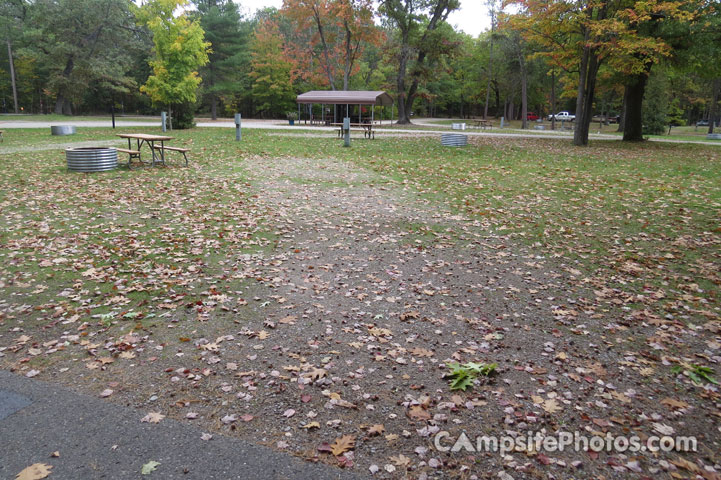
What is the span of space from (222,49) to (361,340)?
161 ft

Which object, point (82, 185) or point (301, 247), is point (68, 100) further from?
point (301, 247)

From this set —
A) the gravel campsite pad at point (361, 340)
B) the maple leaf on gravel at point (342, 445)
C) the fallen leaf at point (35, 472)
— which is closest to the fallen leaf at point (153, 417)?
the gravel campsite pad at point (361, 340)

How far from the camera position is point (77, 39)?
41031mm

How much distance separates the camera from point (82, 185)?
10.1 m

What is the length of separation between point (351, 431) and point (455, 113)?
74526mm

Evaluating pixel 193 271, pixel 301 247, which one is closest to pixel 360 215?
pixel 301 247

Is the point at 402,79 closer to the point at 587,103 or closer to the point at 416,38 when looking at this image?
the point at 416,38

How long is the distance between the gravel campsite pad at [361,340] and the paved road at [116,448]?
0.12 metres

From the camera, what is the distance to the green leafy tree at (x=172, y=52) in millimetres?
24641

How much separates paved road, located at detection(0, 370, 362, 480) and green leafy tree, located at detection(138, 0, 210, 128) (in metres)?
25.0

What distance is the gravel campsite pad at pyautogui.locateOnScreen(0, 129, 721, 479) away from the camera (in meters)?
3.03

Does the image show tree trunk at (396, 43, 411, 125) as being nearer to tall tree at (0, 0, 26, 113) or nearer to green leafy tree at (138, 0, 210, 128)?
green leafy tree at (138, 0, 210, 128)

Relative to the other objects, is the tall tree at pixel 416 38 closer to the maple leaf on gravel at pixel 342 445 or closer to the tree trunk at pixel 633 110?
the tree trunk at pixel 633 110

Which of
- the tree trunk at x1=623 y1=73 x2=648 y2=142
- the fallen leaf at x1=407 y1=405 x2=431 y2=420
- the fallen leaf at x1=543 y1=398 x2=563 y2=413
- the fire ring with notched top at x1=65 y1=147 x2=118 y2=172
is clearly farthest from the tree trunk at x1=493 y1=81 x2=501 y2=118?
the fallen leaf at x1=407 y1=405 x2=431 y2=420
